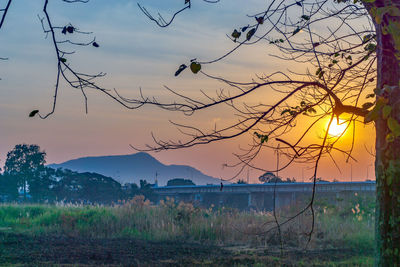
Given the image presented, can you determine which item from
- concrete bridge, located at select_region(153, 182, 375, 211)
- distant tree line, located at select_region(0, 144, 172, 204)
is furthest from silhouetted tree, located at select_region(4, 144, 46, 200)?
concrete bridge, located at select_region(153, 182, 375, 211)

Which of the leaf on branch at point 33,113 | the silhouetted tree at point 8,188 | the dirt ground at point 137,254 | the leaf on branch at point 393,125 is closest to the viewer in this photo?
the leaf on branch at point 393,125

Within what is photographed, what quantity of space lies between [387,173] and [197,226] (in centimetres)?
1166

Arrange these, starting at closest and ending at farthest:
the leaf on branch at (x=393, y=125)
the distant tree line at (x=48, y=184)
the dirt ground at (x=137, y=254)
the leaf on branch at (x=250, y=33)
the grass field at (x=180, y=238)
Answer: the leaf on branch at (x=393, y=125)
the leaf on branch at (x=250, y=33)
the dirt ground at (x=137, y=254)
the grass field at (x=180, y=238)
the distant tree line at (x=48, y=184)

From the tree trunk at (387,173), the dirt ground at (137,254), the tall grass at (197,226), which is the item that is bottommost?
the dirt ground at (137,254)

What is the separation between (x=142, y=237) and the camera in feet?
54.5

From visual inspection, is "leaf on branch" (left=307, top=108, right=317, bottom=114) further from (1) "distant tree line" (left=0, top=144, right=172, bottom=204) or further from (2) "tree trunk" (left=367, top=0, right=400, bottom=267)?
(1) "distant tree line" (left=0, top=144, right=172, bottom=204)

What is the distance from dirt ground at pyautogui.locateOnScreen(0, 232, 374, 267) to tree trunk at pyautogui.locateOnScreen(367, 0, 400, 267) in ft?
19.3

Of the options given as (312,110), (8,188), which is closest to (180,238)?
(312,110)

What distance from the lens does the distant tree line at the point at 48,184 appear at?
59688mm

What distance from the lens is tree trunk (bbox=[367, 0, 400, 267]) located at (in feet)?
19.6

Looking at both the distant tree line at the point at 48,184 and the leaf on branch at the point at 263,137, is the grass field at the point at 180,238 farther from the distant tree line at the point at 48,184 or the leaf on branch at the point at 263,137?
the distant tree line at the point at 48,184

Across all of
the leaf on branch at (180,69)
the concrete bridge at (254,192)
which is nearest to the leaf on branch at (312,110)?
the leaf on branch at (180,69)

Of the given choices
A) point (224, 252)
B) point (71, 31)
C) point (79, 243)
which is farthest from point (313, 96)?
point (79, 243)

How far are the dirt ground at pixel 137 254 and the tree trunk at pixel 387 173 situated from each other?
5869 mm
